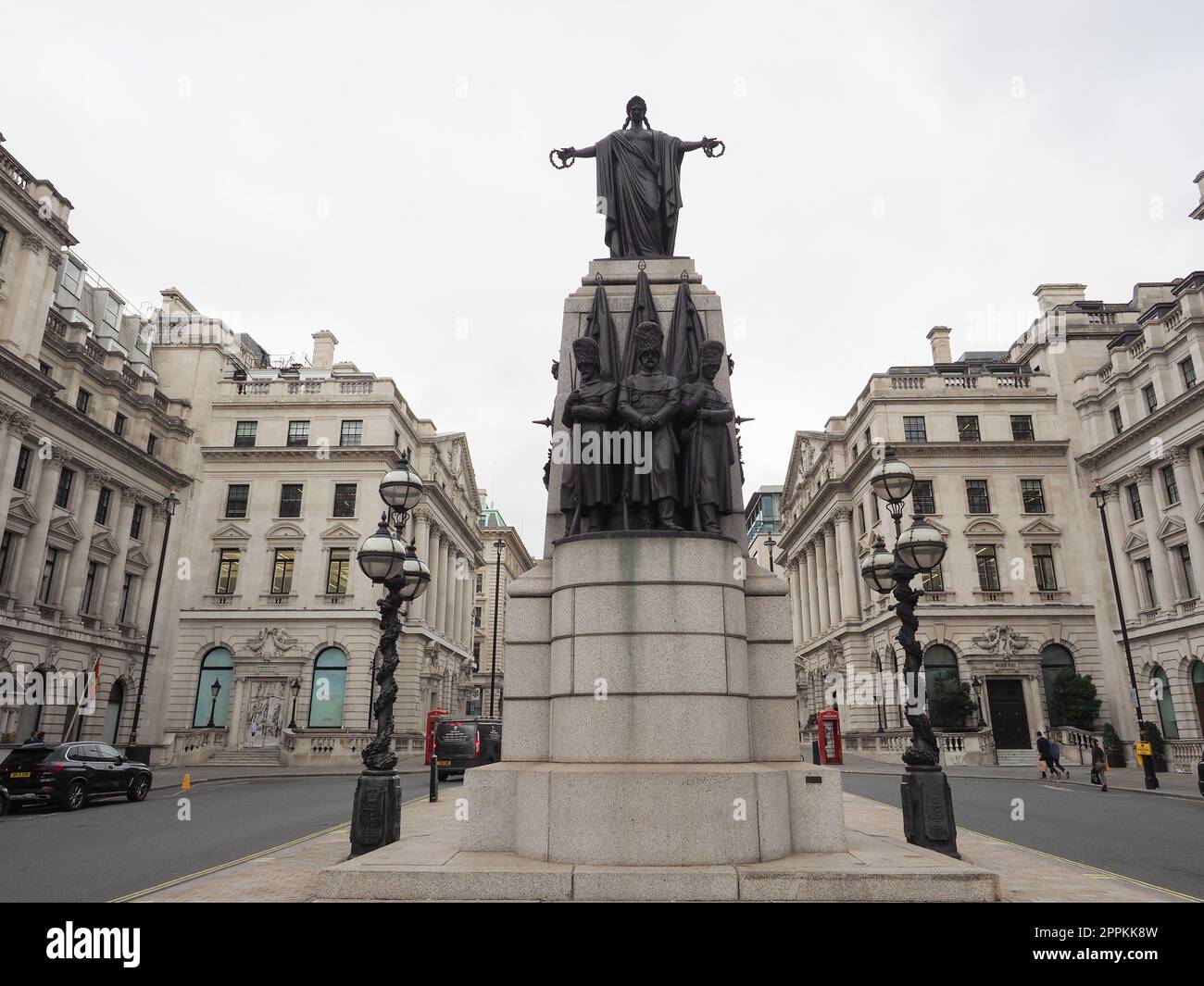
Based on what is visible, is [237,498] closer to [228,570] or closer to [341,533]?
[228,570]

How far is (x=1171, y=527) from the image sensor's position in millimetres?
38812

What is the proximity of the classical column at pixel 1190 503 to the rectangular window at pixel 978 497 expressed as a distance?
11.5 metres

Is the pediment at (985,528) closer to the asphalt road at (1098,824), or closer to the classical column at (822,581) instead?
the classical column at (822,581)

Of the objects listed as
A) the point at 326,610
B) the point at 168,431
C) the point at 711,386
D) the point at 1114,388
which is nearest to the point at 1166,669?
the point at 1114,388

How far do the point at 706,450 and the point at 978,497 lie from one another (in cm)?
4602

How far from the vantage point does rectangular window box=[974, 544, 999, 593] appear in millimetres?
47562

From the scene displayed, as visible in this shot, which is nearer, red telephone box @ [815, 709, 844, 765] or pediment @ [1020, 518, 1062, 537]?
red telephone box @ [815, 709, 844, 765]

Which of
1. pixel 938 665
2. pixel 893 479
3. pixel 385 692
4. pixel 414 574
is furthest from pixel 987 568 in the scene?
pixel 385 692

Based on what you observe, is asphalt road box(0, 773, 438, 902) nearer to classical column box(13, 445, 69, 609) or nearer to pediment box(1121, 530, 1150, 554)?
classical column box(13, 445, 69, 609)

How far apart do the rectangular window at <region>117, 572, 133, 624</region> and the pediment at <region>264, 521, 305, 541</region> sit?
7.58m

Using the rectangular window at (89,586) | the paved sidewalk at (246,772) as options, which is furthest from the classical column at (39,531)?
the paved sidewalk at (246,772)

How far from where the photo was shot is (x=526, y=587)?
8.77 m

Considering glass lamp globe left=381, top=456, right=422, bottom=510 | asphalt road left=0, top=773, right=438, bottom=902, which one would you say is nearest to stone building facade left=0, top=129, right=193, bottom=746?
asphalt road left=0, top=773, right=438, bottom=902

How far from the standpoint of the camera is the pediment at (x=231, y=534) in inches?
1896
